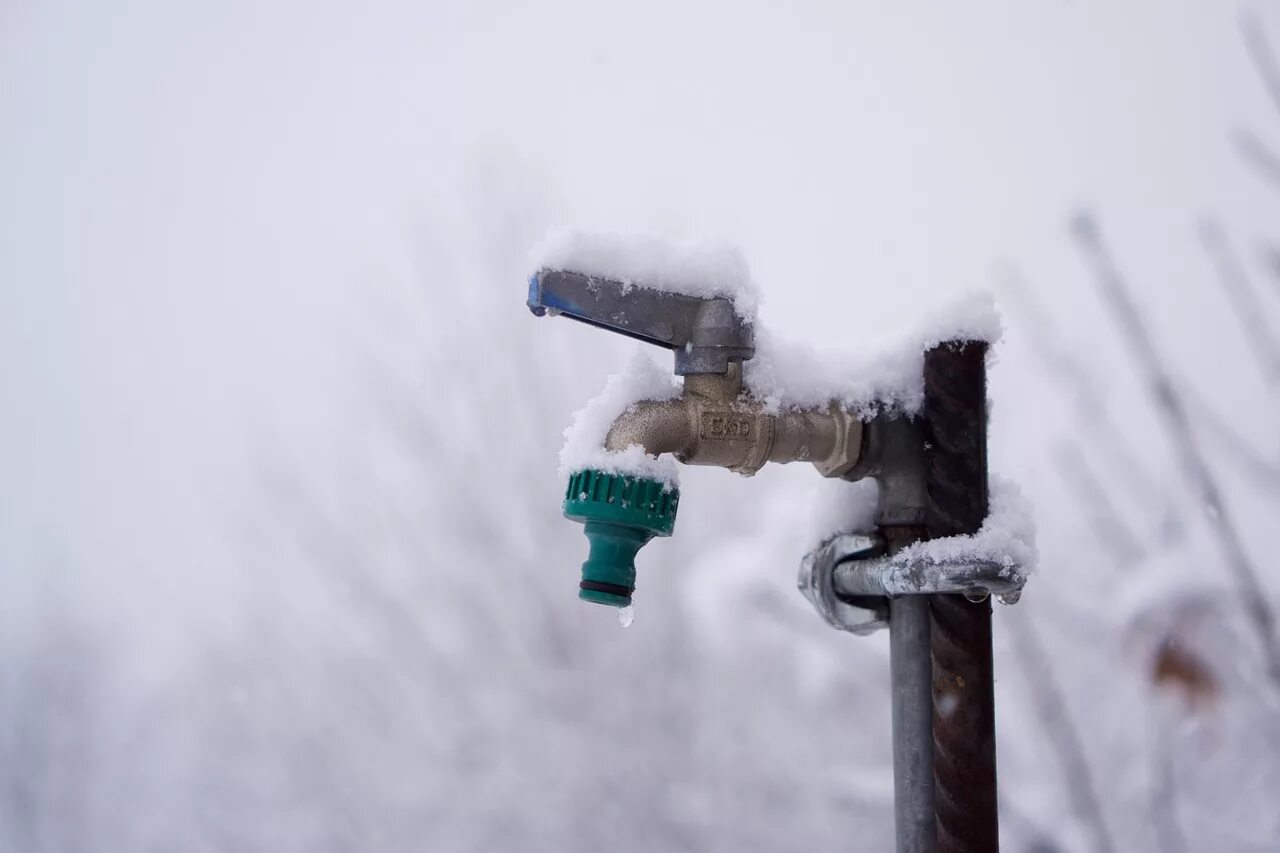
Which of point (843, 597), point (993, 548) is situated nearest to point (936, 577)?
point (993, 548)

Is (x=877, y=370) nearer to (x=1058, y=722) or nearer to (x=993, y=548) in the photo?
(x=993, y=548)

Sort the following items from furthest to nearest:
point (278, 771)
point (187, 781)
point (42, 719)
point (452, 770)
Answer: point (42, 719) < point (187, 781) < point (278, 771) < point (452, 770)

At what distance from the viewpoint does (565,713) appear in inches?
210

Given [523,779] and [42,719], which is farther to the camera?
[42,719]

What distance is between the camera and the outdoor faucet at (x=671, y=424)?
922 mm

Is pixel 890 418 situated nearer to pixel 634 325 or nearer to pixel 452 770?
pixel 634 325

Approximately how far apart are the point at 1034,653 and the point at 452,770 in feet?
→ 14.7

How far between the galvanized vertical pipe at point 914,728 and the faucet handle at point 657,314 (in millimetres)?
321

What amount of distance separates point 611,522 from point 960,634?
36 centimetres

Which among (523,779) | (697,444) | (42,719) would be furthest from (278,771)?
(697,444)

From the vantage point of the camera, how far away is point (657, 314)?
3.25ft

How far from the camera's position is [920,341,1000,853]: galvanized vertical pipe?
3.06 feet

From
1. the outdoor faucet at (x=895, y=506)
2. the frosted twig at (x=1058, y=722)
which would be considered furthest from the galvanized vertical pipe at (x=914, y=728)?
the frosted twig at (x=1058, y=722)

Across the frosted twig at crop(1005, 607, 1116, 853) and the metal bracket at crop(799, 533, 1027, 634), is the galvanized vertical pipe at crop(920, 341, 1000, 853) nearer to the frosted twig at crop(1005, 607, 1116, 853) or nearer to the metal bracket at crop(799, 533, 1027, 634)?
the metal bracket at crop(799, 533, 1027, 634)
